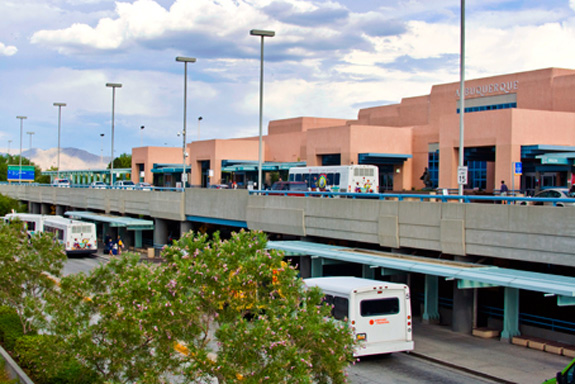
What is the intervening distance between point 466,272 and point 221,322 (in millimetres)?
11382

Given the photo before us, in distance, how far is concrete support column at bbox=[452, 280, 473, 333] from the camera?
869 inches

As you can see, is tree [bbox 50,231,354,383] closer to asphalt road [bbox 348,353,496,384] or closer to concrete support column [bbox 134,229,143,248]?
asphalt road [bbox 348,353,496,384]

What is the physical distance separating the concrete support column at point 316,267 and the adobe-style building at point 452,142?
1003cm

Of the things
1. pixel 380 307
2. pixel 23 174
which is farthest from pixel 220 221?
pixel 23 174

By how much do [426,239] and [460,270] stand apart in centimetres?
368

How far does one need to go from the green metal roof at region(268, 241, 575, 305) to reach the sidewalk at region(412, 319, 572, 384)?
6.46 ft

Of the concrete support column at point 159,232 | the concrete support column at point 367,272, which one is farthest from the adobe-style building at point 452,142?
the concrete support column at point 159,232

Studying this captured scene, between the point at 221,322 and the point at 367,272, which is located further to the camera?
the point at 367,272

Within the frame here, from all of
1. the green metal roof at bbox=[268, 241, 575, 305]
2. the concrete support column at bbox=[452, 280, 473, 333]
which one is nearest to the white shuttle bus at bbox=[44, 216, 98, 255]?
the green metal roof at bbox=[268, 241, 575, 305]

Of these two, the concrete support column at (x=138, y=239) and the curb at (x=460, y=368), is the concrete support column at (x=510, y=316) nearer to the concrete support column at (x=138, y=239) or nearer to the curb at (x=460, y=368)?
the curb at (x=460, y=368)

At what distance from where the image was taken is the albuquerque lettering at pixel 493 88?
170 feet

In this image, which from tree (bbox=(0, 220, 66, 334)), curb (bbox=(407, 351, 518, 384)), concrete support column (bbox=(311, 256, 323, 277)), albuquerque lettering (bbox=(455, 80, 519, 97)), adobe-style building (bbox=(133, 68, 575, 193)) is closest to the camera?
curb (bbox=(407, 351, 518, 384))

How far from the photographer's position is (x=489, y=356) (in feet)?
62.2

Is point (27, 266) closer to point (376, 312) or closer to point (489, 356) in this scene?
point (376, 312)
